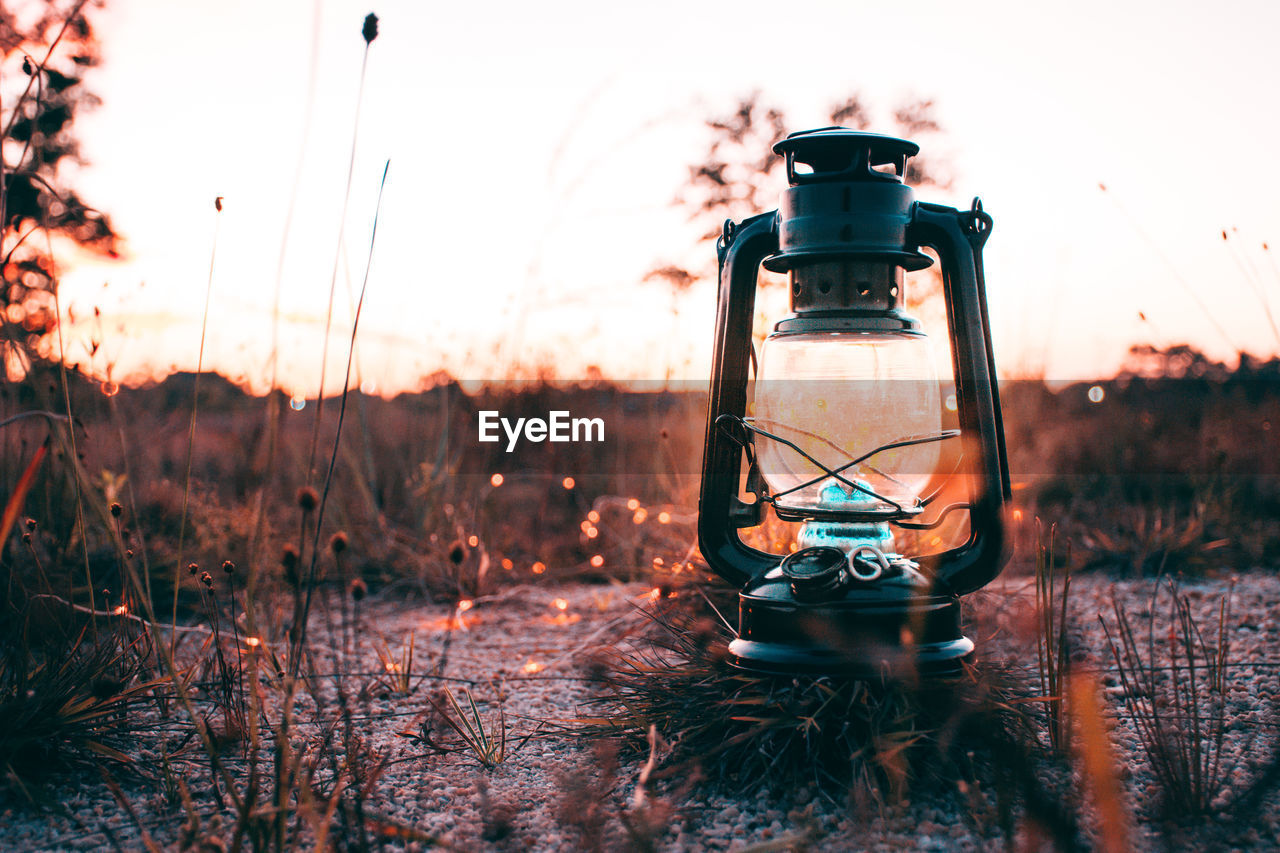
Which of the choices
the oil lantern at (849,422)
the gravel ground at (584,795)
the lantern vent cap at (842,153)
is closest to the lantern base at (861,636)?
the oil lantern at (849,422)

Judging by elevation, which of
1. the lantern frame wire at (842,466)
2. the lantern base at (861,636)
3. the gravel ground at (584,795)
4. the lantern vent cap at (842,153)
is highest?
the lantern vent cap at (842,153)

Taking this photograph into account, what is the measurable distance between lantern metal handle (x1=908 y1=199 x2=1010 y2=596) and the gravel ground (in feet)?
0.69

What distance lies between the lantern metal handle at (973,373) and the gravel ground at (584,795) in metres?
0.21

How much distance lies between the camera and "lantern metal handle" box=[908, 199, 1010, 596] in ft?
5.42

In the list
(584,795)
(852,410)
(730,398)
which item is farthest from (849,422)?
(584,795)

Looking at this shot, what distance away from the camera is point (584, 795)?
1.02 m

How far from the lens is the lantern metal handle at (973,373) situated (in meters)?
1.65

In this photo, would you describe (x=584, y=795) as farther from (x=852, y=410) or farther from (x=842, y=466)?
(x=852, y=410)

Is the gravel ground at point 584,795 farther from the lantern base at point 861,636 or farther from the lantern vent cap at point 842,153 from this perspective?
the lantern vent cap at point 842,153

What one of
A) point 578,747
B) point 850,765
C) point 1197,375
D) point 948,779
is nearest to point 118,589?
point 578,747

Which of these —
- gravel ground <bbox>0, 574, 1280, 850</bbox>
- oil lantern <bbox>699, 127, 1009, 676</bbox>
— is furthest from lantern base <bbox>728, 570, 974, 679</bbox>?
gravel ground <bbox>0, 574, 1280, 850</bbox>

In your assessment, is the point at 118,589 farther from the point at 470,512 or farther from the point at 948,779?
the point at 948,779

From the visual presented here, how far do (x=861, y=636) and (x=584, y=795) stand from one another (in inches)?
29.8

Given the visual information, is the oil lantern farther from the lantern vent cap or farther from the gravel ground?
the gravel ground
